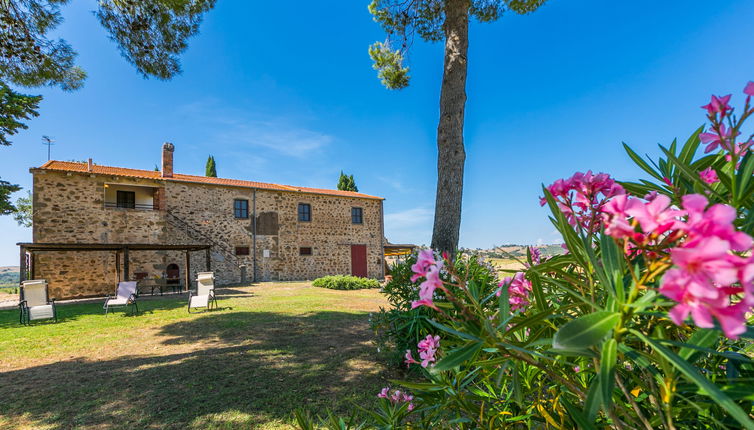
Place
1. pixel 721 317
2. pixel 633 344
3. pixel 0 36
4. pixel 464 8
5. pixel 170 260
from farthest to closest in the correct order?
pixel 170 260 < pixel 464 8 < pixel 0 36 < pixel 633 344 < pixel 721 317

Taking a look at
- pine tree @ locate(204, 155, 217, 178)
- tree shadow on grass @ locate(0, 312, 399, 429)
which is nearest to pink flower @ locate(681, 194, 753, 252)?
tree shadow on grass @ locate(0, 312, 399, 429)

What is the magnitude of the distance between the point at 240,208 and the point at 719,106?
1639 cm

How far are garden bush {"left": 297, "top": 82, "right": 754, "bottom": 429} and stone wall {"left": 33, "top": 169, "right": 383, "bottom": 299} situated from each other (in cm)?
1476

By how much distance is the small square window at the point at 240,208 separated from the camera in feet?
50.0

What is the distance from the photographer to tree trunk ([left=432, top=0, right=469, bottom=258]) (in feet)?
15.6

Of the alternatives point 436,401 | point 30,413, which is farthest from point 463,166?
point 30,413

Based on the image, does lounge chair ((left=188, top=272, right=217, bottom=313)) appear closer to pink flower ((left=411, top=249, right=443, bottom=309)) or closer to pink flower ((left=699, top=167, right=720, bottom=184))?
pink flower ((left=411, top=249, right=443, bottom=309))

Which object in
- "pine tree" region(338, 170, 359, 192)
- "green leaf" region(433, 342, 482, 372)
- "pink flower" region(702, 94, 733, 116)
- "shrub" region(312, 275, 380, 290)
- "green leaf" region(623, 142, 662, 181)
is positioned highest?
"pine tree" region(338, 170, 359, 192)

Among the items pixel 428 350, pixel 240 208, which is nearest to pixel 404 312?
pixel 428 350

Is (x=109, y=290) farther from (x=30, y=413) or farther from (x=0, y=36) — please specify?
(x=30, y=413)

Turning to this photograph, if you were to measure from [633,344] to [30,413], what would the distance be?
414 cm

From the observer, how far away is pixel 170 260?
13344mm

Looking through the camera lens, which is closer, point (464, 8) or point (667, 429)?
point (667, 429)

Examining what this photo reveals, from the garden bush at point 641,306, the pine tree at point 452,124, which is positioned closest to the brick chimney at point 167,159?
the pine tree at point 452,124
